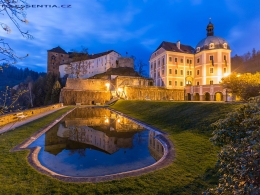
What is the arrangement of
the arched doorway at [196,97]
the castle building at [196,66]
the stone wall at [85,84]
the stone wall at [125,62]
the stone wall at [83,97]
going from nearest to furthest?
the stone wall at [83,97], the castle building at [196,66], the arched doorway at [196,97], the stone wall at [85,84], the stone wall at [125,62]

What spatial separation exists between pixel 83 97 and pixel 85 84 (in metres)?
5.26

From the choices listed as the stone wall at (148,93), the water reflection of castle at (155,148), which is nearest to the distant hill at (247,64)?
the stone wall at (148,93)

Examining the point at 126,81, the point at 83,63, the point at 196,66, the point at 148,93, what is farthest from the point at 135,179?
the point at 83,63

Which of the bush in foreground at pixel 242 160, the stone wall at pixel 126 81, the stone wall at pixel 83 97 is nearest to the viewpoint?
the bush in foreground at pixel 242 160

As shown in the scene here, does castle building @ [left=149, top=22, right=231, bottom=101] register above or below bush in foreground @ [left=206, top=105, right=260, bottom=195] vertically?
above

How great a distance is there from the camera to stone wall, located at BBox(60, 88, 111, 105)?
37.6 metres

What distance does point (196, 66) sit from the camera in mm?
42406

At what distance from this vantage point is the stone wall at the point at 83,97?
37.6 meters

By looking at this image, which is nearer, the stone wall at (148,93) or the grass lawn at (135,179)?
the grass lawn at (135,179)

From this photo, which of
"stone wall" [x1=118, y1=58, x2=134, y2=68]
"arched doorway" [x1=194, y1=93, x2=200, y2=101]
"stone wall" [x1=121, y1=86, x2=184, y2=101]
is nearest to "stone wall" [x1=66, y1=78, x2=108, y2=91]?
"stone wall" [x1=121, y1=86, x2=184, y2=101]

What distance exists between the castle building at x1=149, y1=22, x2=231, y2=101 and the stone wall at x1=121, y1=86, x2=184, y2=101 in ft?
7.04

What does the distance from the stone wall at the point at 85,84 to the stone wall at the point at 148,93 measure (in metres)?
8.00

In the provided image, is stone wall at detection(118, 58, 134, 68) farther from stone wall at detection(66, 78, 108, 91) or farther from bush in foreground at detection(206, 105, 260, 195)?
bush in foreground at detection(206, 105, 260, 195)

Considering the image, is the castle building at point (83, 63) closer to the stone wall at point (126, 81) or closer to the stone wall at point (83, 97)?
the stone wall at point (83, 97)
